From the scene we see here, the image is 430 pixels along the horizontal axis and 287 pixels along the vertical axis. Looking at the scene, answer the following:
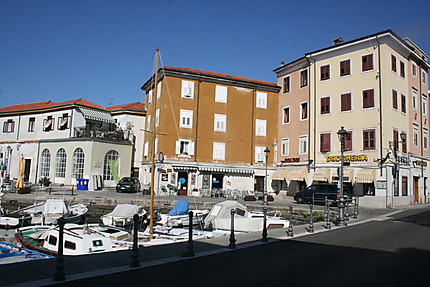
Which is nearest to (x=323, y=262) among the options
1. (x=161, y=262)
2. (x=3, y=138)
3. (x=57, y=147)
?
(x=161, y=262)

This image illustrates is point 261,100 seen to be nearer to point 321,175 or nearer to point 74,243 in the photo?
point 321,175

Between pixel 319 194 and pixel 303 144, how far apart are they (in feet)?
26.5

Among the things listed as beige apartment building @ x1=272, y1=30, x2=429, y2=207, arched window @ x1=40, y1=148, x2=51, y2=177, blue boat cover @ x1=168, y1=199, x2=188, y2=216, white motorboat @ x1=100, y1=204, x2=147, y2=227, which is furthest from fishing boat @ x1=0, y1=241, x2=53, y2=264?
arched window @ x1=40, y1=148, x2=51, y2=177

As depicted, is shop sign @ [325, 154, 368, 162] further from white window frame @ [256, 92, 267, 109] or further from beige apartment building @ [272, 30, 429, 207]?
white window frame @ [256, 92, 267, 109]

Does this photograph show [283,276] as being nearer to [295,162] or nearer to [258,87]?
[295,162]

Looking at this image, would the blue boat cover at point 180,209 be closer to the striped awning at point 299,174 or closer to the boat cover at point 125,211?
the boat cover at point 125,211

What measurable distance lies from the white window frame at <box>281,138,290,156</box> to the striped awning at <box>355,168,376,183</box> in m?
9.25

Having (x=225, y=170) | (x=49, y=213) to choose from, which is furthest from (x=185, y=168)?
(x=49, y=213)

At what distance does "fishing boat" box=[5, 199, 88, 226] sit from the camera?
68.4 ft

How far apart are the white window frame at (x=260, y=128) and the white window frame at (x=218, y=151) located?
4.28m

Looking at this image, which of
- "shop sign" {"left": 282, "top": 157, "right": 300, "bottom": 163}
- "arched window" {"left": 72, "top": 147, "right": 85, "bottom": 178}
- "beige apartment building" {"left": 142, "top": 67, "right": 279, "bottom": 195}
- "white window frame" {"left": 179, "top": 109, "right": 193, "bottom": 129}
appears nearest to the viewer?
"beige apartment building" {"left": 142, "top": 67, "right": 279, "bottom": 195}

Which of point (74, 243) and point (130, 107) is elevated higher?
point (130, 107)

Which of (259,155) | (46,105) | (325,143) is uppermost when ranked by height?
(46,105)

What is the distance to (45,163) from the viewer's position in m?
39.3
